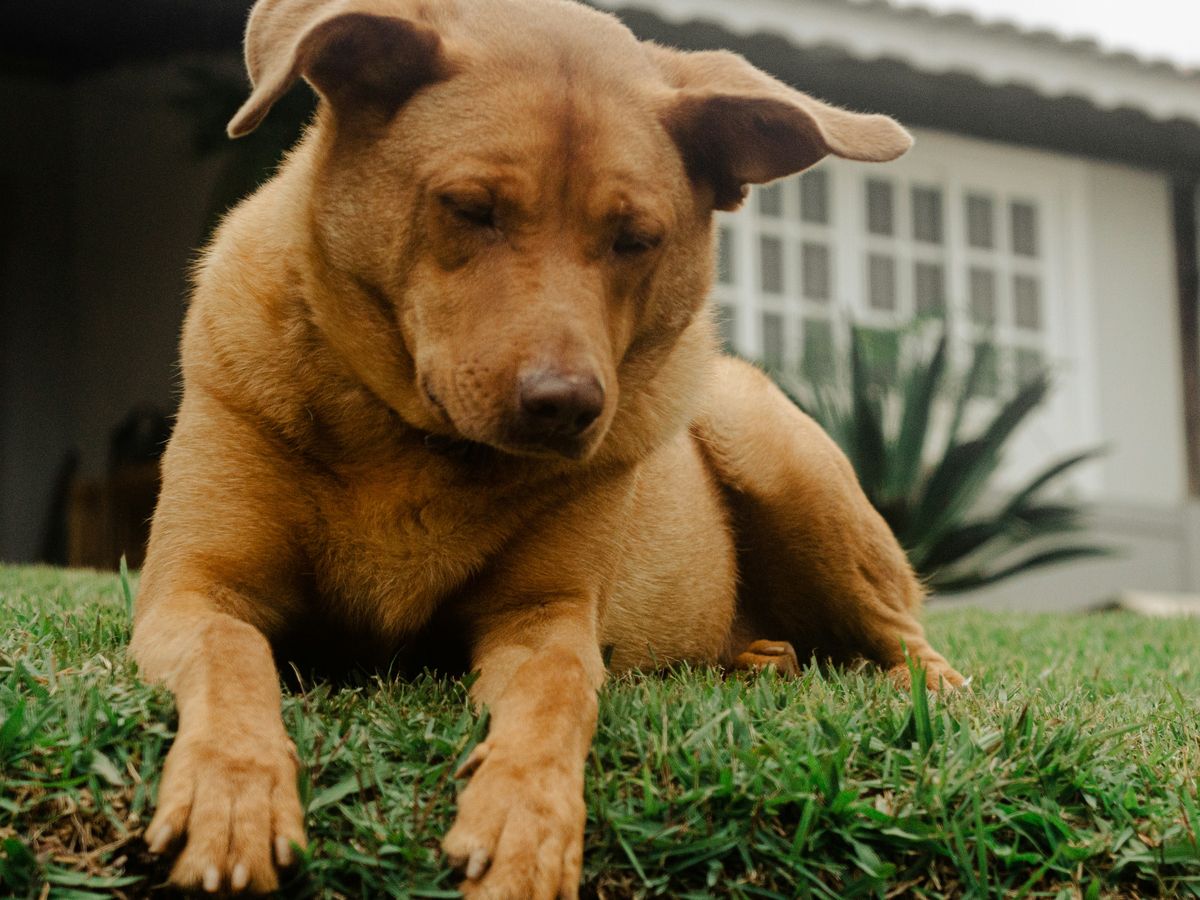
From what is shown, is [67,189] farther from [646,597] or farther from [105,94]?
[646,597]

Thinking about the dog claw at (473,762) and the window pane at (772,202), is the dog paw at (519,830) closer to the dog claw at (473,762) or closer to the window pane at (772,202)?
the dog claw at (473,762)

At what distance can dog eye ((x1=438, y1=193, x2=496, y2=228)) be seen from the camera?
7.79 feet

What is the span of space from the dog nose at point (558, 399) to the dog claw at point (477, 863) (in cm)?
69

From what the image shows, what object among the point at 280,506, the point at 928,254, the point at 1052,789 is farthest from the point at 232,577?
the point at 928,254

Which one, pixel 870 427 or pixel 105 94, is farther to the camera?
pixel 105 94

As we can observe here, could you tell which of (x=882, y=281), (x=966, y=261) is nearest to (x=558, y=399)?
(x=882, y=281)

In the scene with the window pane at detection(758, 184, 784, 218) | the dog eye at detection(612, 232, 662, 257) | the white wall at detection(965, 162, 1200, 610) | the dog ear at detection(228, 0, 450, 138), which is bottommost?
the white wall at detection(965, 162, 1200, 610)

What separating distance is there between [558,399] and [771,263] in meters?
7.59

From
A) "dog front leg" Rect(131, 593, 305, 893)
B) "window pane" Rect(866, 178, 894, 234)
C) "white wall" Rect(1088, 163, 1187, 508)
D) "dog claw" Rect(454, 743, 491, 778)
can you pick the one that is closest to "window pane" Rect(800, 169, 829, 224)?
"window pane" Rect(866, 178, 894, 234)

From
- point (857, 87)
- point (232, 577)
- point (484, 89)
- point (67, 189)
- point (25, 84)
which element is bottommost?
point (67, 189)

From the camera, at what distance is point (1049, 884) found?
211 centimetres

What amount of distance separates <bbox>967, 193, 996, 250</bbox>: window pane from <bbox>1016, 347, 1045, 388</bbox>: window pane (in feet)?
2.74

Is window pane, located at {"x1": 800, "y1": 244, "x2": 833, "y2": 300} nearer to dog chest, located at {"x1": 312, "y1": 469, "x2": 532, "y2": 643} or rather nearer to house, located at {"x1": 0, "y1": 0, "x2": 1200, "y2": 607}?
house, located at {"x1": 0, "y1": 0, "x2": 1200, "y2": 607}

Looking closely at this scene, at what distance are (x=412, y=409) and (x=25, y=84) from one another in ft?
28.9
